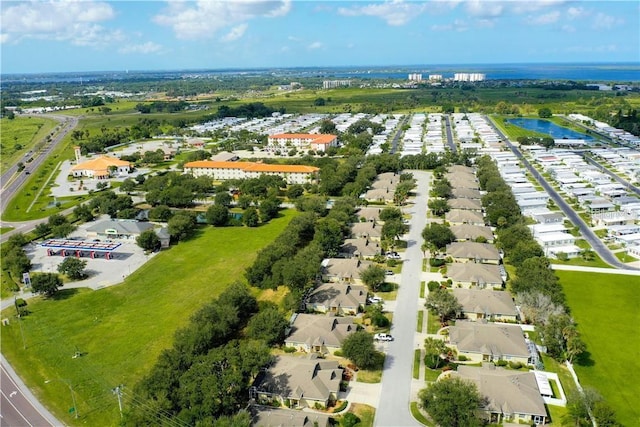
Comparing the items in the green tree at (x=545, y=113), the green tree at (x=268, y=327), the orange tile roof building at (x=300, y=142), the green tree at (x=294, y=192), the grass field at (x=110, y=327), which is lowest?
the grass field at (x=110, y=327)

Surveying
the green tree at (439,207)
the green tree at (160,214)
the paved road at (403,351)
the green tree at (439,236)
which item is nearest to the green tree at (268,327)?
the paved road at (403,351)

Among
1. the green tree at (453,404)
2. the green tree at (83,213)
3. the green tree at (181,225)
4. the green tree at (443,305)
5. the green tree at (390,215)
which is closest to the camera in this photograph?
the green tree at (453,404)

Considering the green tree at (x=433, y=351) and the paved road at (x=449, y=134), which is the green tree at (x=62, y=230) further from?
the paved road at (x=449, y=134)

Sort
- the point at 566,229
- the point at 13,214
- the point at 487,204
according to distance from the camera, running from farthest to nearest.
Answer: the point at 13,214 → the point at 487,204 → the point at 566,229

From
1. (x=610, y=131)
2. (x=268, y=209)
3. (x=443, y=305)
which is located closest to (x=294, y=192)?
(x=268, y=209)

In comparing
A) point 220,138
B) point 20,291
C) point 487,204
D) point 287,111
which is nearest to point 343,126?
point 220,138

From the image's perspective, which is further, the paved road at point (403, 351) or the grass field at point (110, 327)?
the grass field at point (110, 327)

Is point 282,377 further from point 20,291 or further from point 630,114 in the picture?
point 630,114
